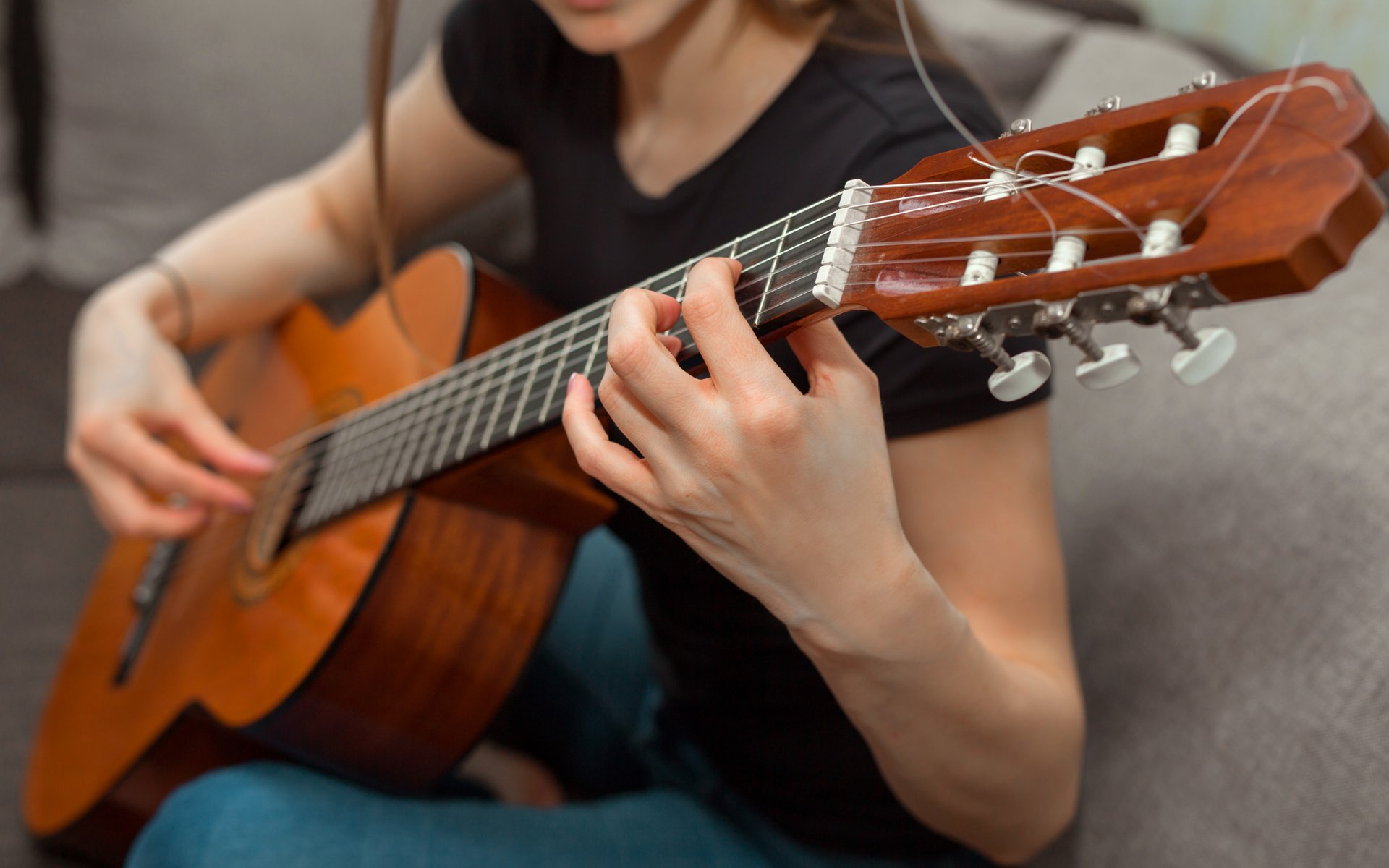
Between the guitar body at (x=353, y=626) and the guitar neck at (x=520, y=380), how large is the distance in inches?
0.7

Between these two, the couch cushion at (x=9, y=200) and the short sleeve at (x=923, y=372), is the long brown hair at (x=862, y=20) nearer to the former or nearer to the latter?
the short sleeve at (x=923, y=372)

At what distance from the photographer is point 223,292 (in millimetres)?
1146

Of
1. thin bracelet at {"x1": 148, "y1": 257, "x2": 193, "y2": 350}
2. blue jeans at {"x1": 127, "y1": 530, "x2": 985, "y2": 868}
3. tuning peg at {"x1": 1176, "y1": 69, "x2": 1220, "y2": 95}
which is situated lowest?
blue jeans at {"x1": 127, "y1": 530, "x2": 985, "y2": 868}

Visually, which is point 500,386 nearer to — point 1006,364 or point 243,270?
point 1006,364

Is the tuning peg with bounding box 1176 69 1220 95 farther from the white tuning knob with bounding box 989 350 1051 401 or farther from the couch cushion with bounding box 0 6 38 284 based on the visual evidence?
the couch cushion with bounding box 0 6 38 284

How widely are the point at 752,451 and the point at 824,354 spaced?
67 mm

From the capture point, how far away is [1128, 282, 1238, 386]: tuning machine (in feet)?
1.18

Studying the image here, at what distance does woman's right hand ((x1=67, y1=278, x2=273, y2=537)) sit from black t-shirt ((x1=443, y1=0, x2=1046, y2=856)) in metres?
0.37

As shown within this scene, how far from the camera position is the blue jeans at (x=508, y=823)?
77 cm

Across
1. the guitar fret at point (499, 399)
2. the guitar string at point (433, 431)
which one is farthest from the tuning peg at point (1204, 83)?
the guitar fret at point (499, 399)

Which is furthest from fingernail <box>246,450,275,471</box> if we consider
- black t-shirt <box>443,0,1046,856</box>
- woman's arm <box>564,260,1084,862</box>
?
woman's arm <box>564,260,1084,862</box>

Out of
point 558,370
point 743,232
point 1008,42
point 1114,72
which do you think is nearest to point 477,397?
point 558,370

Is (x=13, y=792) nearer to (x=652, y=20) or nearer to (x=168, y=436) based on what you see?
(x=168, y=436)

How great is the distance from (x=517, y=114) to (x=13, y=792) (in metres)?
0.84
